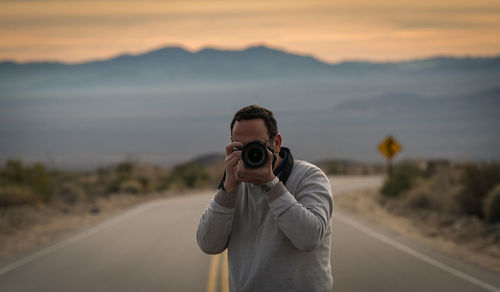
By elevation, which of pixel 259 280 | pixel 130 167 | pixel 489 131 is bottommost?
pixel 489 131

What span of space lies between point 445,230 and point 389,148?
9844mm

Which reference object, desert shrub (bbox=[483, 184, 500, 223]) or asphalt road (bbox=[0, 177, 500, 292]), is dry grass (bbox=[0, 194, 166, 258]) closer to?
asphalt road (bbox=[0, 177, 500, 292])

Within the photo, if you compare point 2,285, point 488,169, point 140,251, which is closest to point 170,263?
point 140,251

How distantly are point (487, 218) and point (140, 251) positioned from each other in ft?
31.3

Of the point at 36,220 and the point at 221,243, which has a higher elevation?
the point at 221,243

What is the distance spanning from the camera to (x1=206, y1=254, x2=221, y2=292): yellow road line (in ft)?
30.1

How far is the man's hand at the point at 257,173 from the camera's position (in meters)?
3.07

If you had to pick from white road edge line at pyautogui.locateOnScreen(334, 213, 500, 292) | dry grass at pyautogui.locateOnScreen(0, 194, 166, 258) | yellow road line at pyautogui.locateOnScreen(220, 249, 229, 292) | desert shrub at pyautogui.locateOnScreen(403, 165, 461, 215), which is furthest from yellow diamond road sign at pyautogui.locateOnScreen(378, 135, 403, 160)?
yellow road line at pyautogui.locateOnScreen(220, 249, 229, 292)

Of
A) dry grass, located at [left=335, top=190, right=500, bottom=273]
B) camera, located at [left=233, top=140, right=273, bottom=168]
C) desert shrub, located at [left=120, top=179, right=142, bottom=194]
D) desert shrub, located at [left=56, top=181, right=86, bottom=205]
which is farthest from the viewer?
desert shrub, located at [left=120, top=179, right=142, bottom=194]

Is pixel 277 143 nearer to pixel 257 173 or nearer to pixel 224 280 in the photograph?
pixel 257 173

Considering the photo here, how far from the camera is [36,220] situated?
19984 mm

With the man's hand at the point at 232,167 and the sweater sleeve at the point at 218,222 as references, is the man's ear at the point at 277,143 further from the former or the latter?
the sweater sleeve at the point at 218,222

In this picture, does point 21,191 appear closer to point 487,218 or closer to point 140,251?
point 140,251

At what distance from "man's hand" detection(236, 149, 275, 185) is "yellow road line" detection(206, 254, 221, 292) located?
6.20 m
